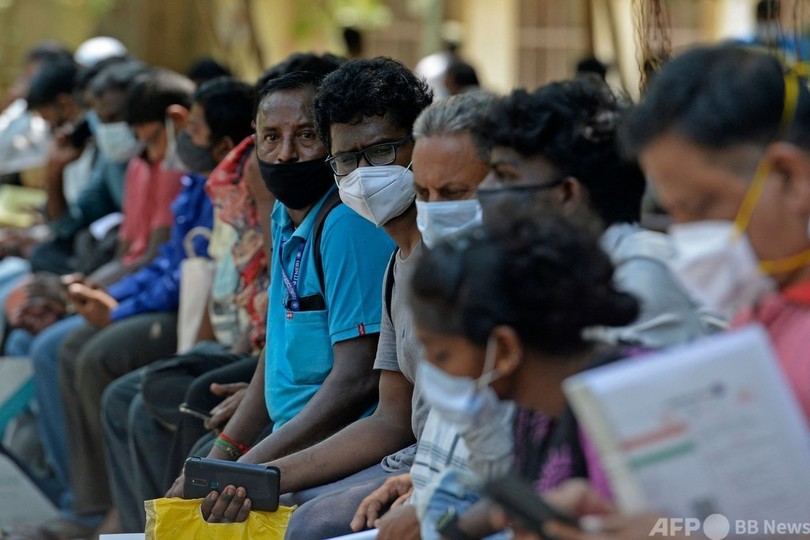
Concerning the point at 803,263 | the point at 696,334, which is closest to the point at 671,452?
the point at 803,263

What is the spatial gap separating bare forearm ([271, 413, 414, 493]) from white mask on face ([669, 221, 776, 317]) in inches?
62.8

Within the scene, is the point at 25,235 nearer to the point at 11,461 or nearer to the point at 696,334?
the point at 11,461

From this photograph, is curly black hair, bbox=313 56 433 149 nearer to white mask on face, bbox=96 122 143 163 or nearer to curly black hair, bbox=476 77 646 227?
curly black hair, bbox=476 77 646 227

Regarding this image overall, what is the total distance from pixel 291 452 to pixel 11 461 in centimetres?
301

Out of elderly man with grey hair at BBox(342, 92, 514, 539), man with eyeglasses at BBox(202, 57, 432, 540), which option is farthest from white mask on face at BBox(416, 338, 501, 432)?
man with eyeglasses at BBox(202, 57, 432, 540)

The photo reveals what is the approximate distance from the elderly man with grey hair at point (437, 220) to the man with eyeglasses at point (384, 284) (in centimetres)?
21

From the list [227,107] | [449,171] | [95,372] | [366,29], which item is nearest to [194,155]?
[227,107]

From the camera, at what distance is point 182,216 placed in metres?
6.20

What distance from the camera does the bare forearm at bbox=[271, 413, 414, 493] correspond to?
150 inches

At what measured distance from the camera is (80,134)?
8.35 meters

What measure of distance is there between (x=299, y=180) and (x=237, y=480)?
3.51ft

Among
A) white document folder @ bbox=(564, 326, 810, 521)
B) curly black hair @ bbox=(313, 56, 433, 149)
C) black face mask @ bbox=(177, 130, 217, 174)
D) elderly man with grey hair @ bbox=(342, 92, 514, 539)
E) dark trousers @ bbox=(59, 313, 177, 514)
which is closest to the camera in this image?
white document folder @ bbox=(564, 326, 810, 521)

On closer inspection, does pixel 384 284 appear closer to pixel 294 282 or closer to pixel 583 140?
pixel 294 282

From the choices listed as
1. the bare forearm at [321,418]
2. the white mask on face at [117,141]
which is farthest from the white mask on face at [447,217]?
the white mask on face at [117,141]
